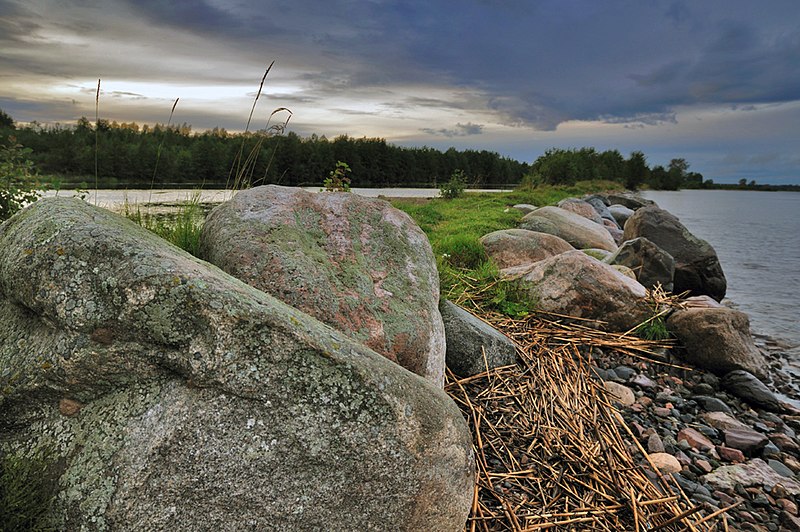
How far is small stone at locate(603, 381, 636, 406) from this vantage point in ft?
16.5

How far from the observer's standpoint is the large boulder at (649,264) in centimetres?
861

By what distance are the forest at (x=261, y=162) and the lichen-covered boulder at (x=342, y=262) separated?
166cm

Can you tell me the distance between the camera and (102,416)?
83.6 inches

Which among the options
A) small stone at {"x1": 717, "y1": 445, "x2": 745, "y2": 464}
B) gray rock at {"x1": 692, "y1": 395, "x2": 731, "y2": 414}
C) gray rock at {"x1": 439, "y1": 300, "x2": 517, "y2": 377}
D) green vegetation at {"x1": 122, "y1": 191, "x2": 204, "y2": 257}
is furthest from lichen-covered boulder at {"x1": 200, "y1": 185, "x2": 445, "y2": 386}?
gray rock at {"x1": 692, "y1": 395, "x2": 731, "y2": 414}

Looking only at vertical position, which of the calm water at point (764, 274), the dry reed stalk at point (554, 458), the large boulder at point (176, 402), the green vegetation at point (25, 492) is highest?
the large boulder at point (176, 402)

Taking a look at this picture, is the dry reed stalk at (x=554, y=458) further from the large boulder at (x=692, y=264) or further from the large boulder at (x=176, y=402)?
the large boulder at (x=692, y=264)

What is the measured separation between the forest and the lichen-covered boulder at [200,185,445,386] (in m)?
1.66

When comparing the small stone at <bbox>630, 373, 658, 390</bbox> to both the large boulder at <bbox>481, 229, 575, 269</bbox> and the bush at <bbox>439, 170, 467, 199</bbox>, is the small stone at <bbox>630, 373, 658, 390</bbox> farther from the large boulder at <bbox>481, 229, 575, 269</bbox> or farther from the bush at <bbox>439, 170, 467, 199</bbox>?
the bush at <bbox>439, 170, 467, 199</bbox>

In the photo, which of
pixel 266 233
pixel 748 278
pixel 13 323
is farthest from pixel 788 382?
pixel 748 278

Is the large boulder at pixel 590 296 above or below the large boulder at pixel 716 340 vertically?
above

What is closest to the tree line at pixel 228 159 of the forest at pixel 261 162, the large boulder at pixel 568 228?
the forest at pixel 261 162

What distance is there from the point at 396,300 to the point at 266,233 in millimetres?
1068

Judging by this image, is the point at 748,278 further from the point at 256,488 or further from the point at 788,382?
the point at 256,488

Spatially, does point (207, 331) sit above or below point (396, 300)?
above
